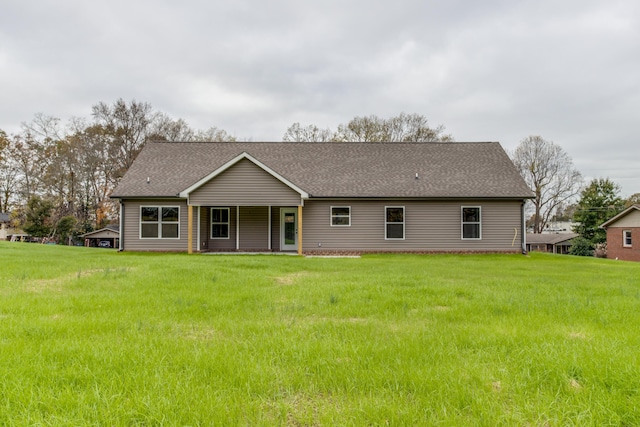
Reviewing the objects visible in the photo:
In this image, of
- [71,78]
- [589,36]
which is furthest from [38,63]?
[589,36]

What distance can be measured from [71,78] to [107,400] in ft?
97.8

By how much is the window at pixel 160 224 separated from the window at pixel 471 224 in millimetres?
13584

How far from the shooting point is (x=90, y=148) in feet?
119

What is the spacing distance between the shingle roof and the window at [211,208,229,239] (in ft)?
6.44

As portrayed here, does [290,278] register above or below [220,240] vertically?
below

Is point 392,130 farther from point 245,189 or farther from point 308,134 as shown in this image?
point 245,189

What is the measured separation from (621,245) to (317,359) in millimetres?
40444

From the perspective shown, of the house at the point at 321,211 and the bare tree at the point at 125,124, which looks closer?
the house at the point at 321,211

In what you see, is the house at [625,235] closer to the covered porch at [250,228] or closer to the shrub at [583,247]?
the shrub at [583,247]

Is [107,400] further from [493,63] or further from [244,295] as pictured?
[493,63]

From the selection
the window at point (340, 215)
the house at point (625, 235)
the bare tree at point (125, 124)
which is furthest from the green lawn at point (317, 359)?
the bare tree at point (125, 124)

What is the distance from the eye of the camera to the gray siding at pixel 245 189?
1691cm

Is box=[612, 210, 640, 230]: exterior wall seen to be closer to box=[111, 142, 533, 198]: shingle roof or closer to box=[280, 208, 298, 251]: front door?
box=[111, 142, 533, 198]: shingle roof

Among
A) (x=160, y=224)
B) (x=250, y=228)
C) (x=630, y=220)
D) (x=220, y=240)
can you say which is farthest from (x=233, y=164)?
(x=630, y=220)
